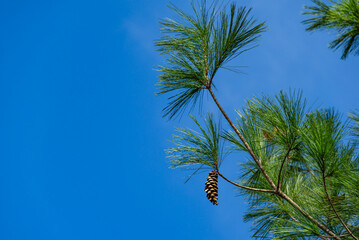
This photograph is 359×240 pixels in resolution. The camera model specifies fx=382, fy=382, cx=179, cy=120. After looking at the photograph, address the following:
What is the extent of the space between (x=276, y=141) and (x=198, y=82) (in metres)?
0.42

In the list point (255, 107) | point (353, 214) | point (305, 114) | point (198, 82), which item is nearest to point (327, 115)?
point (305, 114)

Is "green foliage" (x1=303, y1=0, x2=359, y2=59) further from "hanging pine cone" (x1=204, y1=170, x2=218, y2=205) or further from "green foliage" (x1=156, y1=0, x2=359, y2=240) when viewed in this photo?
"hanging pine cone" (x1=204, y1=170, x2=218, y2=205)

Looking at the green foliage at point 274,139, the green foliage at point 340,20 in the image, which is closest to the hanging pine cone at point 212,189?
the green foliage at point 274,139

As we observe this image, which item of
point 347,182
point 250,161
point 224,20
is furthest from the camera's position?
point 250,161

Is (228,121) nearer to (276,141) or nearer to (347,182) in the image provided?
(276,141)

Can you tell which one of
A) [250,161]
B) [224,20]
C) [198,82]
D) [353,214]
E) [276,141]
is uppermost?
[224,20]

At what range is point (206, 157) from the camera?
1.62m

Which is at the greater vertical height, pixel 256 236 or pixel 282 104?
pixel 282 104

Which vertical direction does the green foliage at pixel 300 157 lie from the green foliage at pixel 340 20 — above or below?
below

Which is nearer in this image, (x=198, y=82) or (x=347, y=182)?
(x=347, y=182)

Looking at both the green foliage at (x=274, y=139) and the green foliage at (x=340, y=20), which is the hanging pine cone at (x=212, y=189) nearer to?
the green foliage at (x=274, y=139)

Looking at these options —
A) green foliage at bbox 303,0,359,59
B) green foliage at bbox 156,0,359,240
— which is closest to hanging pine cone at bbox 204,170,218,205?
green foliage at bbox 156,0,359,240

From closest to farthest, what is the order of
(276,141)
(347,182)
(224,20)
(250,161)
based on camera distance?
(347,182) < (276,141) < (224,20) < (250,161)

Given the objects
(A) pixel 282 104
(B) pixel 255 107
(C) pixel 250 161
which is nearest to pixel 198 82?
(B) pixel 255 107
